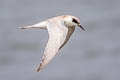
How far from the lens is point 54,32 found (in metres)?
8.36

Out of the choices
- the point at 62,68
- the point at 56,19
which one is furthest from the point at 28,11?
the point at 56,19

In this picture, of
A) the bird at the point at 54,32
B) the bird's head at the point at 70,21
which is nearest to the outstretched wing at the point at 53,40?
the bird at the point at 54,32

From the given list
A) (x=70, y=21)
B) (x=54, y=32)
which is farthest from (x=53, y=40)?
(x=70, y=21)

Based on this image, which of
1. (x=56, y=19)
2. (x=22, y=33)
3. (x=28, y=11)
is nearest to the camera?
(x=56, y=19)

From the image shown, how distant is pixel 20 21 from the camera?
58.7 ft

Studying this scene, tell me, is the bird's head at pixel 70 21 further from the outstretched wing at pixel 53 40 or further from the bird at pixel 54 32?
the outstretched wing at pixel 53 40

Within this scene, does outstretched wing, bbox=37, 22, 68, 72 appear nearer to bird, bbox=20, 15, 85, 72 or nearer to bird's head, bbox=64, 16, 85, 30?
bird, bbox=20, 15, 85, 72

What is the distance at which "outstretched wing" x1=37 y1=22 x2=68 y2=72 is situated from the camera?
7489 mm

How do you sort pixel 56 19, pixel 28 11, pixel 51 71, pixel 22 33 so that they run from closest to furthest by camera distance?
1. pixel 56 19
2. pixel 51 71
3. pixel 22 33
4. pixel 28 11

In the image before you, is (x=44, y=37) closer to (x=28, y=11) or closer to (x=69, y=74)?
(x=69, y=74)

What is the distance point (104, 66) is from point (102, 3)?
514 cm

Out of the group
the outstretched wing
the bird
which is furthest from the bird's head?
the outstretched wing

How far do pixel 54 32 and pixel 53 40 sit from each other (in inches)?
16.1

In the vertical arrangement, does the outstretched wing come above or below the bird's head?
above
